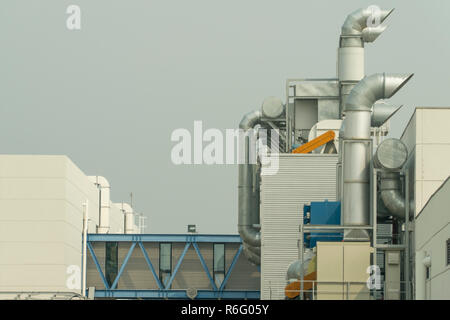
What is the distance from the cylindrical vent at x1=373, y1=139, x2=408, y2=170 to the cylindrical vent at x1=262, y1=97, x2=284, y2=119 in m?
22.0

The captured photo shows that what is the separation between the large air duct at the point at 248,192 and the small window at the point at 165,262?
16289 mm

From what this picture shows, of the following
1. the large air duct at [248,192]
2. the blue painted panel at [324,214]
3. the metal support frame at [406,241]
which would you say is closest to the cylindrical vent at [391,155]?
the metal support frame at [406,241]

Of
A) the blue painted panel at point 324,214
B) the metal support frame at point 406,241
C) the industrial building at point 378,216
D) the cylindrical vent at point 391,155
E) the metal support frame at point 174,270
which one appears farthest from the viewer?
the metal support frame at point 174,270

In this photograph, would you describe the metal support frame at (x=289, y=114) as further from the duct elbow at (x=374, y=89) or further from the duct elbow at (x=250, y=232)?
the duct elbow at (x=374, y=89)

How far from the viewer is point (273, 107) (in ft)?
214

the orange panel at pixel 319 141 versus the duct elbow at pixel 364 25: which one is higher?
the duct elbow at pixel 364 25

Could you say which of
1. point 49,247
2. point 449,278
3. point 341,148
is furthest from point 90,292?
point 449,278

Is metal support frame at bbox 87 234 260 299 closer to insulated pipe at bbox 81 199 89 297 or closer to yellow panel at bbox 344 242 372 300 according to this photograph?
insulated pipe at bbox 81 199 89 297

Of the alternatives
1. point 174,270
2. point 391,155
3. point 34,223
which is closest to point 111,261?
point 174,270

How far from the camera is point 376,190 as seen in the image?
44031 millimetres

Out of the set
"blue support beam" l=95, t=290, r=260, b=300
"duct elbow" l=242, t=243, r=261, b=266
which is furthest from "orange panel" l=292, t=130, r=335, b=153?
"blue support beam" l=95, t=290, r=260, b=300

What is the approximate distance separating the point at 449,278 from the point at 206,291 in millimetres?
49098

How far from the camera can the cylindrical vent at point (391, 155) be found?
142ft

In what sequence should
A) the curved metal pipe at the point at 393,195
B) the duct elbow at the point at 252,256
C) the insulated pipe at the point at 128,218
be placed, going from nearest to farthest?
the curved metal pipe at the point at 393,195 < the duct elbow at the point at 252,256 < the insulated pipe at the point at 128,218
